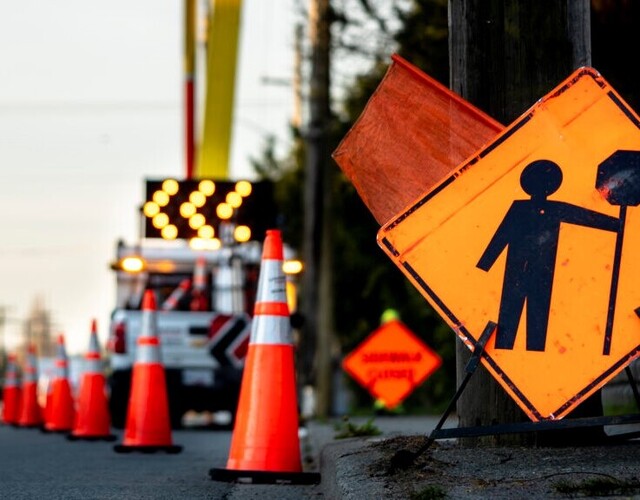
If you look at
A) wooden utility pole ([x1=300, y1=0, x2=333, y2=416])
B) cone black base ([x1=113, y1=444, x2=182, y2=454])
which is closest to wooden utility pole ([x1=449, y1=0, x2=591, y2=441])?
cone black base ([x1=113, y1=444, x2=182, y2=454])

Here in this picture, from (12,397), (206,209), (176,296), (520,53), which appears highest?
(520,53)

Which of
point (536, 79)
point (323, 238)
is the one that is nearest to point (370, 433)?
point (536, 79)

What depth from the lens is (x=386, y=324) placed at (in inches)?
735

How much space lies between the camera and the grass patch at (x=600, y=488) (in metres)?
5.17

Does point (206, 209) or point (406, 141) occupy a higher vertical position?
point (406, 141)

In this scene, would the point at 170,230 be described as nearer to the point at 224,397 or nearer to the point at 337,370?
the point at 224,397

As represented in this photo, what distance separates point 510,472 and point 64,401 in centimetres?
1090

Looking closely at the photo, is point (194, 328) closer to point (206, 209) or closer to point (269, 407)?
point (206, 209)

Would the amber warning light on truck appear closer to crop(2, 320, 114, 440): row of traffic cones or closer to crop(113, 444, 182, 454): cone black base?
crop(2, 320, 114, 440): row of traffic cones

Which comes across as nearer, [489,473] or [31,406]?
[489,473]

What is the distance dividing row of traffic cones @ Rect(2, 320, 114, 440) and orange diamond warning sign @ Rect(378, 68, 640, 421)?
309 inches

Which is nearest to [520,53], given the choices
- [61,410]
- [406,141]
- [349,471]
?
[406,141]

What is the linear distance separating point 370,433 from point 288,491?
1745 mm

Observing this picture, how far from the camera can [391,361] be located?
18953 mm
